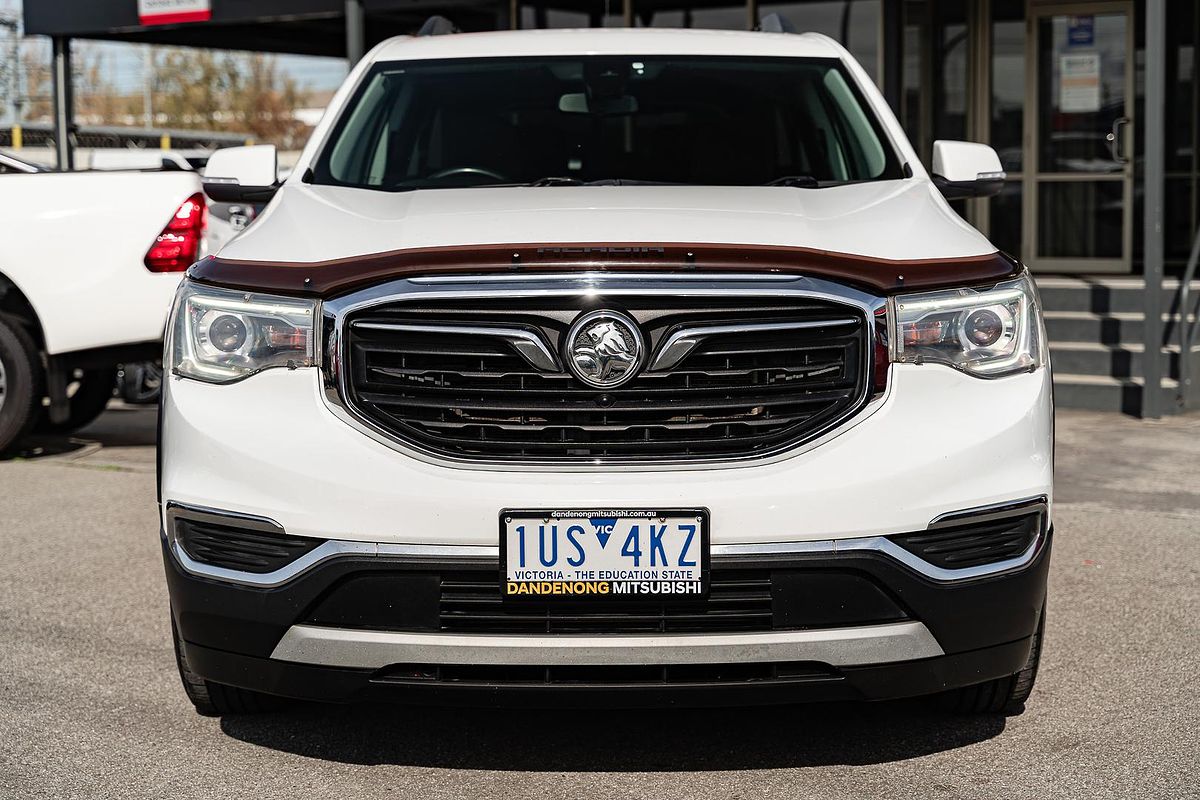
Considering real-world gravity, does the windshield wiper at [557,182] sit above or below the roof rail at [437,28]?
below

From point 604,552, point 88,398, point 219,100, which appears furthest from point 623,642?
point 219,100

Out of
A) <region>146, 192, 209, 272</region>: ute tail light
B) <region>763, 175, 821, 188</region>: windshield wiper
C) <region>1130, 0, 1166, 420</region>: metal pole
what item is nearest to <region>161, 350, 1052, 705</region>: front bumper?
<region>763, 175, 821, 188</region>: windshield wiper

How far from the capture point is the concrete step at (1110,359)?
9.68 metres

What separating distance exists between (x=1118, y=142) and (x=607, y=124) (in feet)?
32.4

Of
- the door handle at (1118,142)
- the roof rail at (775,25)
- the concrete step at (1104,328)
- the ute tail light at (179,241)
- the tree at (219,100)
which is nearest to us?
the roof rail at (775,25)

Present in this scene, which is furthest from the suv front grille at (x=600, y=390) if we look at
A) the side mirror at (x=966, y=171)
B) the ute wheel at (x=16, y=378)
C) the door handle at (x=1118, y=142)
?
the door handle at (x=1118, y=142)

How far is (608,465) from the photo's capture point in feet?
10.3

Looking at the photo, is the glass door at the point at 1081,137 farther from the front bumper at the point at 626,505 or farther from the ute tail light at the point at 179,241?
the front bumper at the point at 626,505

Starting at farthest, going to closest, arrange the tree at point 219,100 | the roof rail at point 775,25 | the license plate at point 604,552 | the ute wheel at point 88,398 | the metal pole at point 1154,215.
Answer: the tree at point 219,100, the metal pole at point 1154,215, the ute wheel at point 88,398, the roof rail at point 775,25, the license plate at point 604,552

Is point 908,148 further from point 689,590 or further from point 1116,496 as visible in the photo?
point 1116,496

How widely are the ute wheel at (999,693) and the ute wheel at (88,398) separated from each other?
630 centimetres

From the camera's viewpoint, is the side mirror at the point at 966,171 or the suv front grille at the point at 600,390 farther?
the side mirror at the point at 966,171

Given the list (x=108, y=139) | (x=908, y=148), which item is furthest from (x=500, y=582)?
(x=108, y=139)

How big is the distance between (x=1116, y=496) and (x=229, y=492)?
473 centimetres
